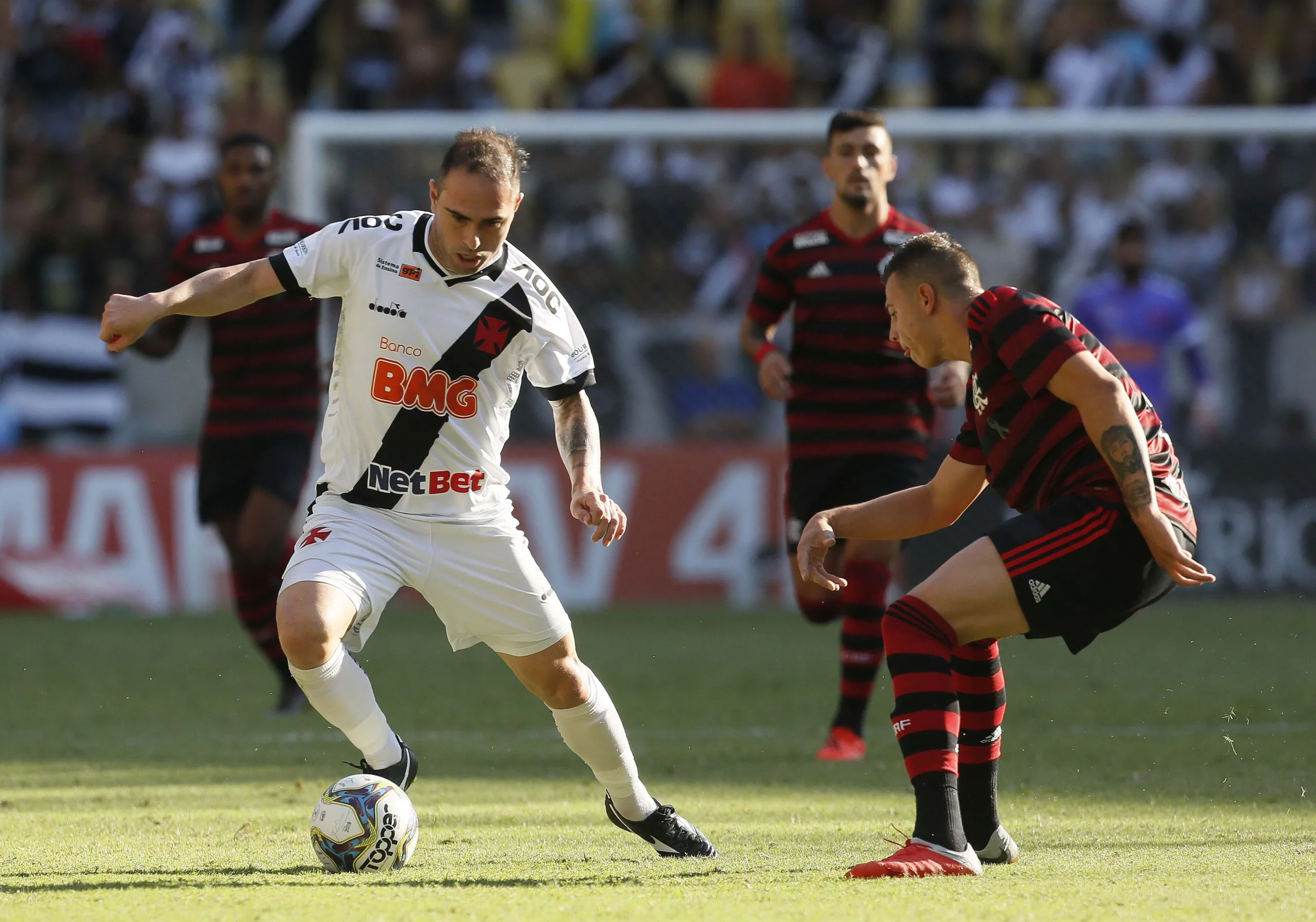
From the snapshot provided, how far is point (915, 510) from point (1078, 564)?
2.17ft

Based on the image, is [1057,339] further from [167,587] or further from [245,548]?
[167,587]

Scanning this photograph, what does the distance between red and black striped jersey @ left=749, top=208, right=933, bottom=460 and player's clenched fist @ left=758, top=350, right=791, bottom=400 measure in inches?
6.9

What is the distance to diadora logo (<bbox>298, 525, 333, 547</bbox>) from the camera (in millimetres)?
5242

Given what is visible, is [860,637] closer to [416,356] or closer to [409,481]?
[409,481]

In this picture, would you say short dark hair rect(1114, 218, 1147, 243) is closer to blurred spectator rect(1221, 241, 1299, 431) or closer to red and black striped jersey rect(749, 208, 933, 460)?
blurred spectator rect(1221, 241, 1299, 431)

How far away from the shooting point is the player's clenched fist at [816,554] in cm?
500

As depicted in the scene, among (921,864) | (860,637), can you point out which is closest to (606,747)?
(921,864)

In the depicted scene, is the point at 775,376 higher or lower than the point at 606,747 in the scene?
higher

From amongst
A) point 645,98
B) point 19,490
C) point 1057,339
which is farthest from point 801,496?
point 645,98

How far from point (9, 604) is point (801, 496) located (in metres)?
7.47

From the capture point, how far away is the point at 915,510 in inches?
206

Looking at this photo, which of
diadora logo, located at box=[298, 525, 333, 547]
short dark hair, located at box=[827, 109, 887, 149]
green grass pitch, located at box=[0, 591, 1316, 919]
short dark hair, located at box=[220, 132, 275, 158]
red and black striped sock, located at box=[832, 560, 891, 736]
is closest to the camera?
green grass pitch, located at box=[0, 591, 1316, 919]

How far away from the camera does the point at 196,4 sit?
59.3 ft

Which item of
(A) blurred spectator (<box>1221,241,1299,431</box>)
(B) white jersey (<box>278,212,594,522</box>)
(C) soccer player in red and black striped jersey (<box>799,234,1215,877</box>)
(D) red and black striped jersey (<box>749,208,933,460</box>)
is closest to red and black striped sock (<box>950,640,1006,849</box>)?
(C) soccer player in red and black striped jersey (<box>799,234,1215,877</box>)
